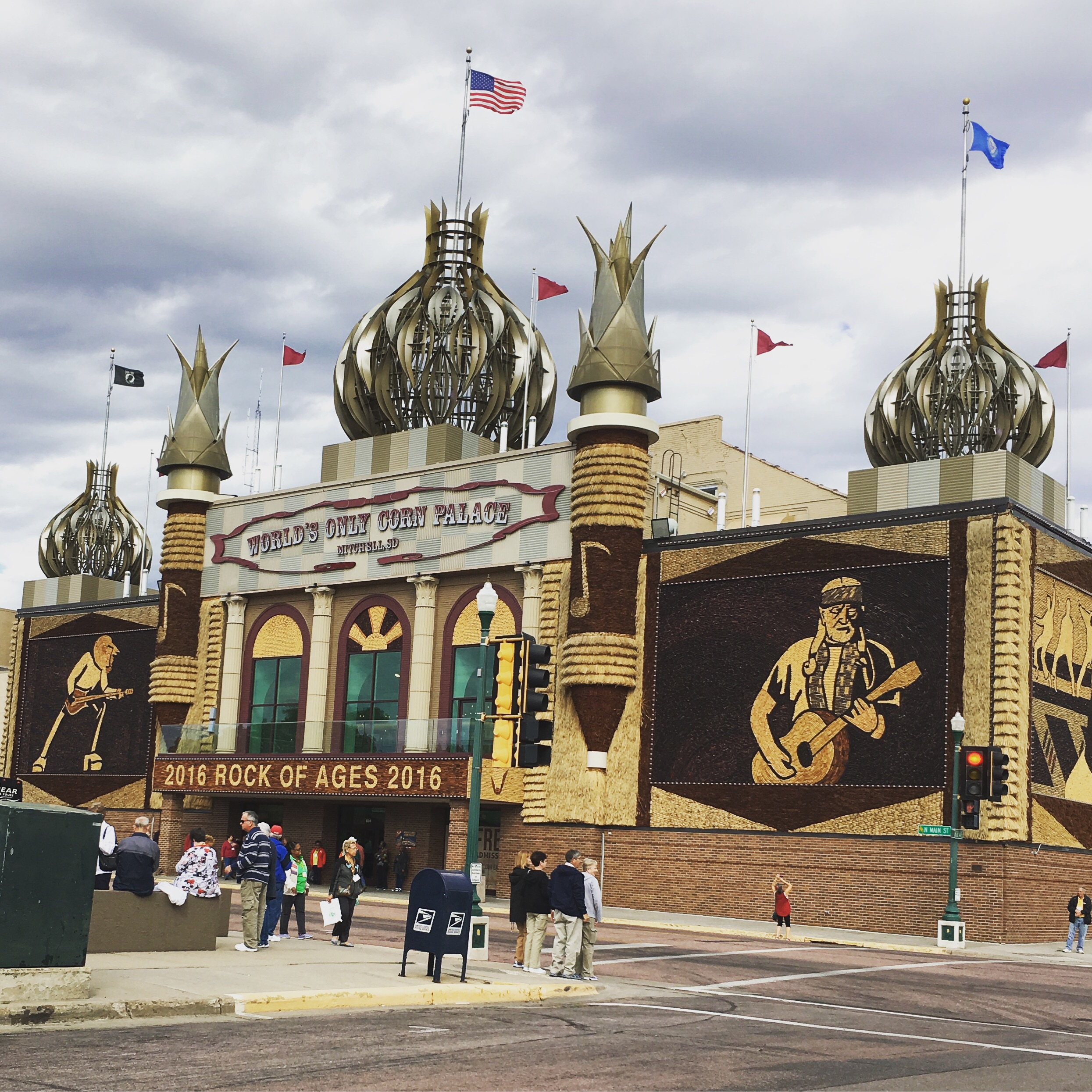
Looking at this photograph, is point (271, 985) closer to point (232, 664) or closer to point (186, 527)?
point (232, 664)

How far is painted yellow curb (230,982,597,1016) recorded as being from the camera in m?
15.3

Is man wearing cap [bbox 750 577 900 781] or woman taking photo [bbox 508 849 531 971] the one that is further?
man wearing cap [bbox 750 577 900 781]

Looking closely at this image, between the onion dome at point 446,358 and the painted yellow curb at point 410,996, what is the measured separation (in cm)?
3295

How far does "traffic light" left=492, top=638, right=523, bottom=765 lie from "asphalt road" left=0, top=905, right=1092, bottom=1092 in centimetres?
350

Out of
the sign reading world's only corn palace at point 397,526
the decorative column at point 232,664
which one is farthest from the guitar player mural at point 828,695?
the decorative column at point 232,664

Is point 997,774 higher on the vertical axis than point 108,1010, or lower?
higher

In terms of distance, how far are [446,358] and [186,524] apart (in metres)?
12.6

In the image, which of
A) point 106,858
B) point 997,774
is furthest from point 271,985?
point 997,774

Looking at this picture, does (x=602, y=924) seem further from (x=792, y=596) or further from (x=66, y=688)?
(x=66, y=688)

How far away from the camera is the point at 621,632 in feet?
139

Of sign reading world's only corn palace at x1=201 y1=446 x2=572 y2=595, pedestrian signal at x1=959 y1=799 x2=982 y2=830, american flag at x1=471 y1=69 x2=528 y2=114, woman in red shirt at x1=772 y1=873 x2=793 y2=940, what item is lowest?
woman in red shirt at x1=772 y1=873 x2=793 y2=940

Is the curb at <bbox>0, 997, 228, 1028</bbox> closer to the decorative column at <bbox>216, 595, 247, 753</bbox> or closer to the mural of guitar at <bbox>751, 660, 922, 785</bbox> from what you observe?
the mural of guitar at <bbox>751, 660, 922, 785</bbox>

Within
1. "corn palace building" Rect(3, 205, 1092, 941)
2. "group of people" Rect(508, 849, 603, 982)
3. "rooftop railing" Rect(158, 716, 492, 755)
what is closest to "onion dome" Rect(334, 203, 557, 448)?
"corn palace building" Rect(3, 205, 1092, 941)

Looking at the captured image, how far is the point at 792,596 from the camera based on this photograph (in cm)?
4028
